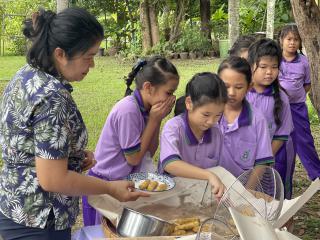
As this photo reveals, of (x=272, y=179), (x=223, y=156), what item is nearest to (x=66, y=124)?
(x=272, y=179)

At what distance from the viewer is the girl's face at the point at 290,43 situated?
398 centimetres

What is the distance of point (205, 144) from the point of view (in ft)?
7.34

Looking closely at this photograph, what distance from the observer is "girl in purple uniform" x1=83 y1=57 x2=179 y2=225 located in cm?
224

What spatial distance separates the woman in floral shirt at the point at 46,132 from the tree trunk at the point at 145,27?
13538mm

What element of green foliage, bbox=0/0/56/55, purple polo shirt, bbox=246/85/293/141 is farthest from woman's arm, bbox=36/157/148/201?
green foliage, bbox=0/0/56/55

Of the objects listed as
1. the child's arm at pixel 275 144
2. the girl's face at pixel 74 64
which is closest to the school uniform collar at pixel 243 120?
the child's arm at pixel 275 144

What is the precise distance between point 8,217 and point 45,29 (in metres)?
0.64

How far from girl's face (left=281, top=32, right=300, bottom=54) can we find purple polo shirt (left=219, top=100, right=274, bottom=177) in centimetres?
174

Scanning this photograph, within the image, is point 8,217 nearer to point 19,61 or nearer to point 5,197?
point 5,197

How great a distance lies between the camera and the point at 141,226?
1649mm

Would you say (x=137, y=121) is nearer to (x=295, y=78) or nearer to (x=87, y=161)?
(x=87, y=161)

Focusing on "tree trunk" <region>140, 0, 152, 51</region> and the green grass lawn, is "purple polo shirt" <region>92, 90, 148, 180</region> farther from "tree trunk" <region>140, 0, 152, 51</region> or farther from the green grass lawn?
"tree trunk" <region>140, 0, 152, 51</region>

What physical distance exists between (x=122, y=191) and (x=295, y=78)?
2754 mm

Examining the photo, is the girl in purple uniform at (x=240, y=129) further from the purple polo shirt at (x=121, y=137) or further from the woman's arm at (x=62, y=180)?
the woman's arm at (x=62, y=180)
